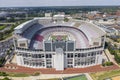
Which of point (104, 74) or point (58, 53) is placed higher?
point (58, 53)

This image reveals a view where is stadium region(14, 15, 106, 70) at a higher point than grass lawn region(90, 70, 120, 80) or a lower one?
higher

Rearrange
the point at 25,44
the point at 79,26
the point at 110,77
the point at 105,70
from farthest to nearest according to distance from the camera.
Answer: the point at 79,26, the point at 25,44, the point at 105,70, the point at 110,77

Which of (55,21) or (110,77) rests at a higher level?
(55,21)

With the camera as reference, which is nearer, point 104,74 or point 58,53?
point 104,74

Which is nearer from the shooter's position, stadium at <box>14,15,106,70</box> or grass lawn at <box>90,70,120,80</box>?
grass lawn at <box>90,70,120,80</box>

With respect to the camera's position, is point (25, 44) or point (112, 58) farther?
point (112, 58)

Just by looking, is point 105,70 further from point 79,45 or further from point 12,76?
point 12,76

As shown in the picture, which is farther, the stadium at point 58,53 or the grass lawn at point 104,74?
the stadium at point 58,53

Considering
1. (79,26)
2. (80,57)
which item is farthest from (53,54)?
(79,26)

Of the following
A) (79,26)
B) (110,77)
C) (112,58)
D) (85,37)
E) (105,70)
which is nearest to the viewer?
(110,77)

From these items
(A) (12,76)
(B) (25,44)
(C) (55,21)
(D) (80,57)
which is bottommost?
(A) (12,76)

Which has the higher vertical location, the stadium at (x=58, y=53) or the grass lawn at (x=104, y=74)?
the stadium at (x=58, y=53)
